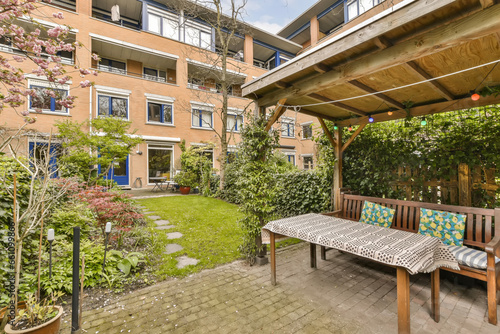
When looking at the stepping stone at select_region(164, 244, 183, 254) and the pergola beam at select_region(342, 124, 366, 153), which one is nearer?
the stepping stone at select_region(164, 244, 183, 254)

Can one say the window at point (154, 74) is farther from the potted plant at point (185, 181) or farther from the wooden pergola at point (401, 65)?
the wooden pergola at point (401, 65)

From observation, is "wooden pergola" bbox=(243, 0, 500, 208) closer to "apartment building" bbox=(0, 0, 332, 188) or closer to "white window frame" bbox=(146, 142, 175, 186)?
"apartment building" bbox=(0, 0, 332, 188)

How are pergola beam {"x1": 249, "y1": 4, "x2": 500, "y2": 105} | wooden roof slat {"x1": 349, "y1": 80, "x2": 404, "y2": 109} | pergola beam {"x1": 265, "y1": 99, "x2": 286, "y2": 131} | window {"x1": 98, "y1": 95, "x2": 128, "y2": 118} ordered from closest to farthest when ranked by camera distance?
pergola beam {"x1": 249, "y1": 4, "x2": 500, "y2": 105}, wooden roof slat {"x1": 349, "y1": 80, "x2": 404, "y2": 109}, pergola beam {"x1": 265, "y1": 99, "x2": 286, "y2": 131}, window {"x1": 98, "y1": 95, "x2": 128, "y2": 118}

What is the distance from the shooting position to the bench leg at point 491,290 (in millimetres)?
2107

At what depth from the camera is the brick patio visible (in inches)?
81.9

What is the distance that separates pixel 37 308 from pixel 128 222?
2564mm

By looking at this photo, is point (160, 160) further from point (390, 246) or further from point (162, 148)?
point (390, 246)

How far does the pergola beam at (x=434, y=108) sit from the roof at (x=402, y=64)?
0.4 inches

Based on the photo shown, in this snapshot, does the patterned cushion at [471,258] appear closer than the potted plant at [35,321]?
No

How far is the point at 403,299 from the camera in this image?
1777mm

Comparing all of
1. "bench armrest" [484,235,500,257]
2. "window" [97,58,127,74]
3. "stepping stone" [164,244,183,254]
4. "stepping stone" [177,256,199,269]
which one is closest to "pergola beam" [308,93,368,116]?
"bench armrest" [484,235,500,257]

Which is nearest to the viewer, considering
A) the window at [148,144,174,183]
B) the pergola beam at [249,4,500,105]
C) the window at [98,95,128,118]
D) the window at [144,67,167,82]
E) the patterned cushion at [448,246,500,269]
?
the pergola beam at [249,4,500,105]

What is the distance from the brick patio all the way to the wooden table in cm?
29

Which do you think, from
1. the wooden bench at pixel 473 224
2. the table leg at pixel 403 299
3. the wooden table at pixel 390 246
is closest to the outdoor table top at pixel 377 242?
the wooden table at pixel 390 246
